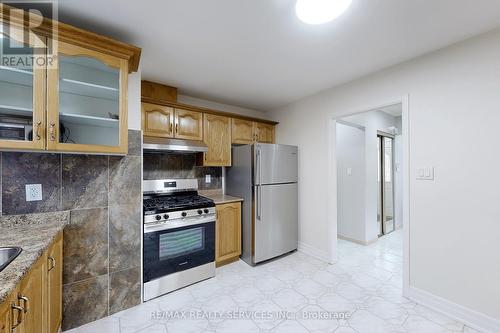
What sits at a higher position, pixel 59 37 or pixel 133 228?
pixel 59 37

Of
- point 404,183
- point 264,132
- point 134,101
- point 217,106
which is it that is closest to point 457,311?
point 404,183

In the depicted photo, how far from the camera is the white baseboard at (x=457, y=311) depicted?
5.60ft

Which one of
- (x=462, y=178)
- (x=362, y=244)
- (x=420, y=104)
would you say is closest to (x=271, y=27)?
(x=420, y=104)

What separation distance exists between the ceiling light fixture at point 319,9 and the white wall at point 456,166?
123cm

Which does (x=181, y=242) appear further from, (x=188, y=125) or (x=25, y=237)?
(x=188, y=125)

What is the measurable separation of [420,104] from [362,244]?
2.49 meters

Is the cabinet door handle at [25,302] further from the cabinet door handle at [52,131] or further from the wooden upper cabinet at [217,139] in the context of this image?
the wooden upper cabinet at [217,139]

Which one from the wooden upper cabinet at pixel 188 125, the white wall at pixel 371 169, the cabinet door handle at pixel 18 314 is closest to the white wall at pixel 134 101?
the wooden upper cabinet at pixel 188 125

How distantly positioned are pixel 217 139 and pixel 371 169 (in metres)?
2.69

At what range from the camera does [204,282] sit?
249 centimetres

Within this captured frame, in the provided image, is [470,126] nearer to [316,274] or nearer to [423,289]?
[423,289]

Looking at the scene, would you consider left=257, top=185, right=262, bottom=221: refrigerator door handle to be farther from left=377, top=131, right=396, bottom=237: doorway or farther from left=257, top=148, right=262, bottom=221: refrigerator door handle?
left=377, top=131, right=396, bottom=237: doorway

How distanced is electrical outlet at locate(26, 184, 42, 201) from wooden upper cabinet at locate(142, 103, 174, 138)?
115 centimetres

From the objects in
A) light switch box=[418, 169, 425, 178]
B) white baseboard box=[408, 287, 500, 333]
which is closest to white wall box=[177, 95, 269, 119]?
light switch box=[418, 169, 425, 178]
